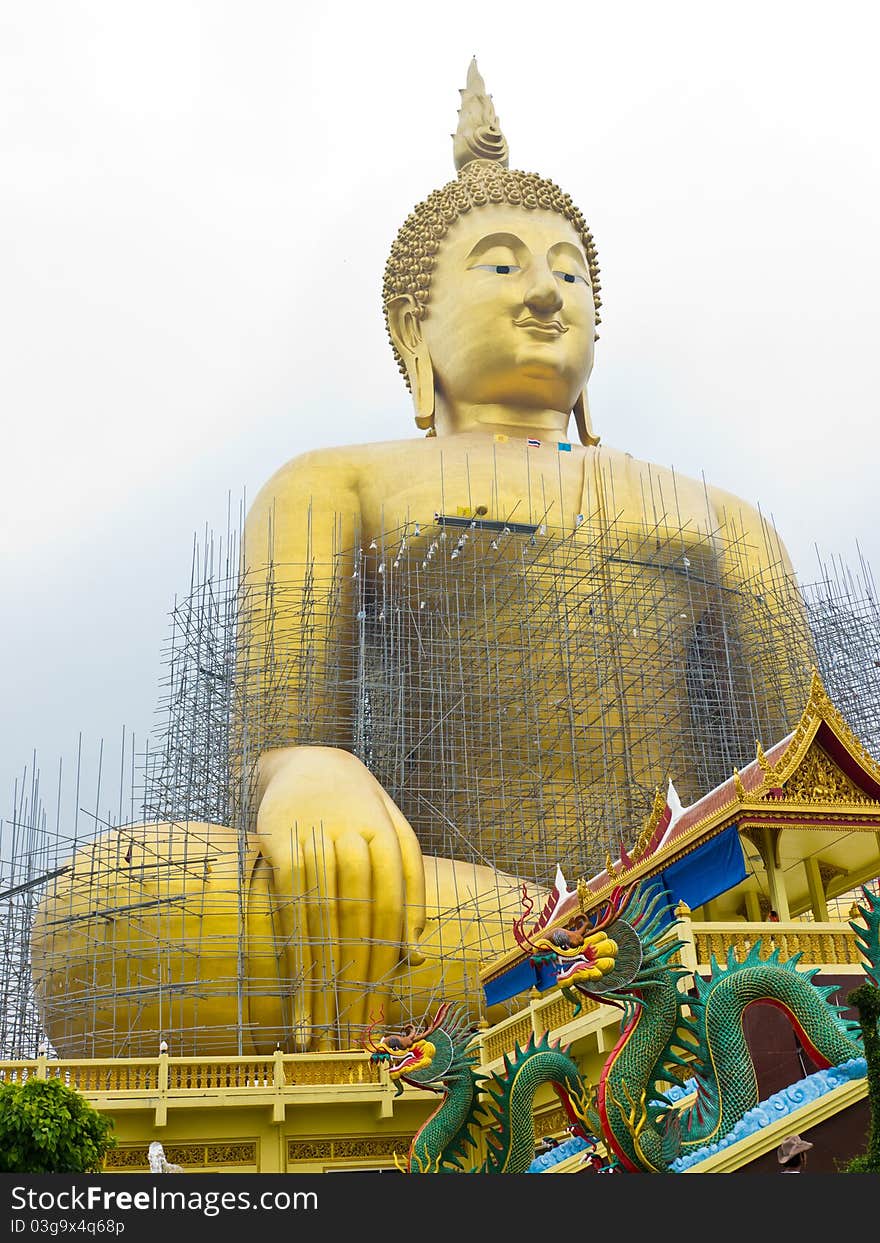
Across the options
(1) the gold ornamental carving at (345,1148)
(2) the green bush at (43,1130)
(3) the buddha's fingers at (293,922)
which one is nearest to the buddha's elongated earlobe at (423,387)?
(3) the buddha's fingers at (293,922)

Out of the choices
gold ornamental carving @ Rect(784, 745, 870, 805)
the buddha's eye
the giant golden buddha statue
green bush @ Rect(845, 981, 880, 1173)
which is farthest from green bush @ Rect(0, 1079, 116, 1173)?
the buddha's eye

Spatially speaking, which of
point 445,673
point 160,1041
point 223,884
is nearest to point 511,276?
point 445,673

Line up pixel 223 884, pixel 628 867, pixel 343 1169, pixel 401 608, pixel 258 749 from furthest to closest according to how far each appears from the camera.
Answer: pixel 401 608
pixel 258 749
pixel 223 884
pixel 343 1169
pixel 628 867

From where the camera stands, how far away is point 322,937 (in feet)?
38.4

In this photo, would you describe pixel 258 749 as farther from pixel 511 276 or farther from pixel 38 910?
pixel 511 276

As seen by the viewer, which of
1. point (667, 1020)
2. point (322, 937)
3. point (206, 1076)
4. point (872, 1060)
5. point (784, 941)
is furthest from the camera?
point (322, 937)

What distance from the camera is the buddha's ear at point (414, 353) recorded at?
16641mm

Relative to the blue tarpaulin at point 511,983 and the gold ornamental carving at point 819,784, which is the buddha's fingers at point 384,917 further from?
the gold ornamental carving at point 819,784

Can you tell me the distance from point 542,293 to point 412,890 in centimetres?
682

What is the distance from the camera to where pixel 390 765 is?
14328 millimetres

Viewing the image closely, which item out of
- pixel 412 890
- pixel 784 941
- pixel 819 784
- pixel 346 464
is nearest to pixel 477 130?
pixel 346 464

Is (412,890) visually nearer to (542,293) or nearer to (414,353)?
(542,293)

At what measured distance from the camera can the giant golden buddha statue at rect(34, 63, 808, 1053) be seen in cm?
1184

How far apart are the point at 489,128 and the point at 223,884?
1105cm
